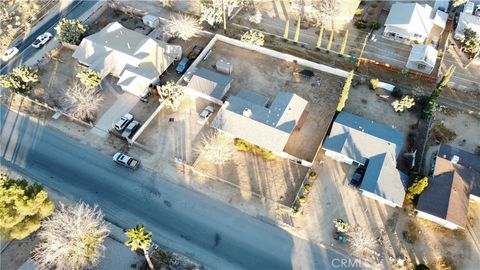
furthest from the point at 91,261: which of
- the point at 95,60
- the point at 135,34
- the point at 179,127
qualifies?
the point at 135,34

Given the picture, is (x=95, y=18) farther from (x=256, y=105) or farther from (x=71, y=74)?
(x=256, y=105)

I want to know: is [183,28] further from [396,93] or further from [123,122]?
[396,93]

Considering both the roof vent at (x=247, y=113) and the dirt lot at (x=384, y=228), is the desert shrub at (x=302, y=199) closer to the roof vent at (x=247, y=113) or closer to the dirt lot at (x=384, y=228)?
the dirt lot at (x=384, y=228)

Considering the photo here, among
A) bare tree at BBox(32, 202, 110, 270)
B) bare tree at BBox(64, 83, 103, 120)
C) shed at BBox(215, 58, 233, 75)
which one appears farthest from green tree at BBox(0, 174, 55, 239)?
shed at BBox(215, 58, 233, 75)

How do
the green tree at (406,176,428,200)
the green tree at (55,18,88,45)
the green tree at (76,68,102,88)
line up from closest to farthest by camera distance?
the green tree at (406,176,428,200) < the green tree at (76,68,102,88) < the green tree at (55,18,88,45)

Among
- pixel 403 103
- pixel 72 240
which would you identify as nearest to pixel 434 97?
pixel 403 103

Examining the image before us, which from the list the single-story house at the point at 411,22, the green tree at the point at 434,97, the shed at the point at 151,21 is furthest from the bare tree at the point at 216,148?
the single-story house at the point at 411,22

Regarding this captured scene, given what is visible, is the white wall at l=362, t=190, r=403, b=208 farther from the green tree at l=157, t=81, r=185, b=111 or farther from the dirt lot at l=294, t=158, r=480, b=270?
the green tree at l=157, t=81, r=185, b=111
